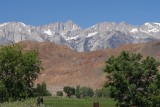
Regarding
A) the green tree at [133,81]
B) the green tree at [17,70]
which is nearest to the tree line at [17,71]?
the green tree at [17,70]

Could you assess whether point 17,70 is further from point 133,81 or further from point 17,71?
point 133,81

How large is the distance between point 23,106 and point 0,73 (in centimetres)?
2826

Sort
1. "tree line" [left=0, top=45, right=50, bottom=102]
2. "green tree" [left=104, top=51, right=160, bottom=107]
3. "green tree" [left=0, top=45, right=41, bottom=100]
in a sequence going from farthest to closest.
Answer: "green tree" [left=104, top=51, right=160, bottom=107], "green tree" [left=0, top=45, right=41, bottom=100], "tree line" [left=0, top=45, right=50, bottom=102]

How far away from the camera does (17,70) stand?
159 ft

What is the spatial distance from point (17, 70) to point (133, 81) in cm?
1215

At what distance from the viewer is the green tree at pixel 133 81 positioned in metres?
49.3

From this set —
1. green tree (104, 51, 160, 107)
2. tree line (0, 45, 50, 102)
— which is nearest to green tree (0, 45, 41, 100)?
tree line (0, 45, 50, 102)

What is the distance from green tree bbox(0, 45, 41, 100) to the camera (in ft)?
157

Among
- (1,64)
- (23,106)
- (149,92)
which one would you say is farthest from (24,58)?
(23,106)

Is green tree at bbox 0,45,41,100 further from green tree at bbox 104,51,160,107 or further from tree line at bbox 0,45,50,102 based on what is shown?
green tree at bbox 104,51,160,107

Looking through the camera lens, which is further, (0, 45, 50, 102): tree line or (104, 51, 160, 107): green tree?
(104, 51, 160, 107): green tree

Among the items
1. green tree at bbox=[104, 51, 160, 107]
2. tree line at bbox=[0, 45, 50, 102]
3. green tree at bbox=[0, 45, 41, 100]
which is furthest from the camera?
green tree at bbox=[104, 51, 160, 107]

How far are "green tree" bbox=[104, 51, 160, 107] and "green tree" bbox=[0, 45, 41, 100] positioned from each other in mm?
8292

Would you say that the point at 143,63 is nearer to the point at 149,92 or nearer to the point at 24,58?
the point at 149,92
